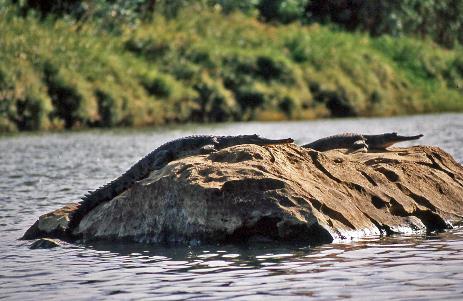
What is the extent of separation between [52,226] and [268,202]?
2814mm

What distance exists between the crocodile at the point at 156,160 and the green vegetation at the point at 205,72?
23943 mm

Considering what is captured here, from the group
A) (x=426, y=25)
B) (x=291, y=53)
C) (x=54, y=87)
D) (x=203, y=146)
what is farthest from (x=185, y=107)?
(x=203, y=146)

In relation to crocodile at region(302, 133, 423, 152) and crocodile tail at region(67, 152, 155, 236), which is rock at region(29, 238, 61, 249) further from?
crocodile at region(302, 133, 423, 152)

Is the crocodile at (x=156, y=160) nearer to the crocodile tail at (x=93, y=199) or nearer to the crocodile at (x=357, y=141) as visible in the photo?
the crocodile tail at (x=93, y=199)

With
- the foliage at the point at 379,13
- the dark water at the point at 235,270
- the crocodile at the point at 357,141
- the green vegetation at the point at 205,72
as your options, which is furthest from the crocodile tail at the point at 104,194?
the foliage at the point at 379,13

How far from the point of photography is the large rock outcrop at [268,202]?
12.6 meters

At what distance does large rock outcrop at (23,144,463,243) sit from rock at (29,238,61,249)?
0.46 metres

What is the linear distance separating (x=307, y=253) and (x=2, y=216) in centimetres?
578

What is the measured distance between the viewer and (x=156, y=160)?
14.4m

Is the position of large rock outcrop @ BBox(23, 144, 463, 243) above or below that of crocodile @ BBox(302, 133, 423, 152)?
below

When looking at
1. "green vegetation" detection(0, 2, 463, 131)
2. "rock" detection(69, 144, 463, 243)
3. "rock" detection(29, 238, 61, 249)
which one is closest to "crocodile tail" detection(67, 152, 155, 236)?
"rock" detection(69, 144, 463, 243)

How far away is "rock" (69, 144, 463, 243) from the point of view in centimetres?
1263

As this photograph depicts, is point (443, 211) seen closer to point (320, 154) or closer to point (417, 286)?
point (320, 154)

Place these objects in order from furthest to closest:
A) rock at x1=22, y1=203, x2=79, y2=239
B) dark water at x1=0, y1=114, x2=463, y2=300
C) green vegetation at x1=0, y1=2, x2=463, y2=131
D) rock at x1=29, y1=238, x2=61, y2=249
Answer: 1. green vegetation at x1=0, y1=2, x2=463, y2=131
2. rock at x1=22, y1=203, x2=79, y2=239
3. rock at x1=29, y1=238, x2=61, y2=249
4. dark water at x1=0, y1=114, x2=463, y2=300
